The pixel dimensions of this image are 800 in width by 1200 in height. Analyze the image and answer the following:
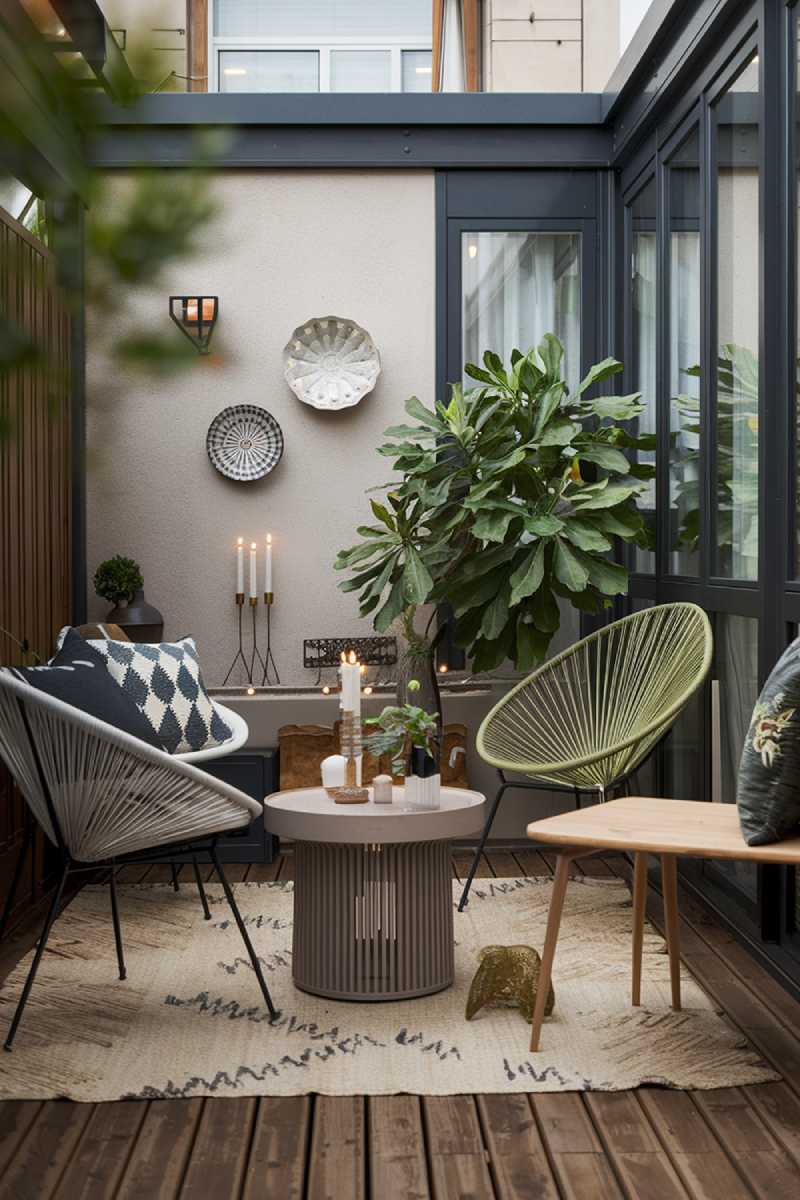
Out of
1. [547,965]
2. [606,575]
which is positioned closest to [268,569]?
[606,575]

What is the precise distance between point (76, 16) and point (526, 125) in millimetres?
4816

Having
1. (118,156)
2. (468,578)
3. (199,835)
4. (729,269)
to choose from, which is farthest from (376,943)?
(118,156)

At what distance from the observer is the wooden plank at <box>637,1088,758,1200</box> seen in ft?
6.51

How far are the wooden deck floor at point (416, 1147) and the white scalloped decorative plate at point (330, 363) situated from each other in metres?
3.24

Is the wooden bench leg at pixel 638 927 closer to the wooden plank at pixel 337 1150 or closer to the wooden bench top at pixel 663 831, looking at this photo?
the wooden bench top at pixel 663 831

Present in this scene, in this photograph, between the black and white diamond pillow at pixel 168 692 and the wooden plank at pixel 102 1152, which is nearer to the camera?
the wooden plank at pixel 102 1152

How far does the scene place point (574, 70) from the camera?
19.7 feet

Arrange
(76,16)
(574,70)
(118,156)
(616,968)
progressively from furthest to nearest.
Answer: (574,70) < (616,968) < (118,156) < (76,16)

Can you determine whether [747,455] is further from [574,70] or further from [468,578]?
[574,70]

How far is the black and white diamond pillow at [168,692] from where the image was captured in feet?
11.7

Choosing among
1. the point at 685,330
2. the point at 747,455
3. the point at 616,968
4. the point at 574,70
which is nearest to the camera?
the point at 616,968

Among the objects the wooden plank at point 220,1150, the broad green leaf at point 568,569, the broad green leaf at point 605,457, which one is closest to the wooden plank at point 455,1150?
the wooden plank at point 220,1150

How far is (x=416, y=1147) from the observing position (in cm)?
214

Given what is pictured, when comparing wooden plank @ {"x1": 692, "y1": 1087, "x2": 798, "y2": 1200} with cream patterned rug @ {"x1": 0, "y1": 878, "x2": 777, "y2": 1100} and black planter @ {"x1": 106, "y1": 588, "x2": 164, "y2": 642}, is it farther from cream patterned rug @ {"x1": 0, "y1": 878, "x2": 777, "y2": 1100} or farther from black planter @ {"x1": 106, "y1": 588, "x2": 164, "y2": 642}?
black planter @ {"x1": 106, "y1": 588, "x2": 164, "y2": 642}
